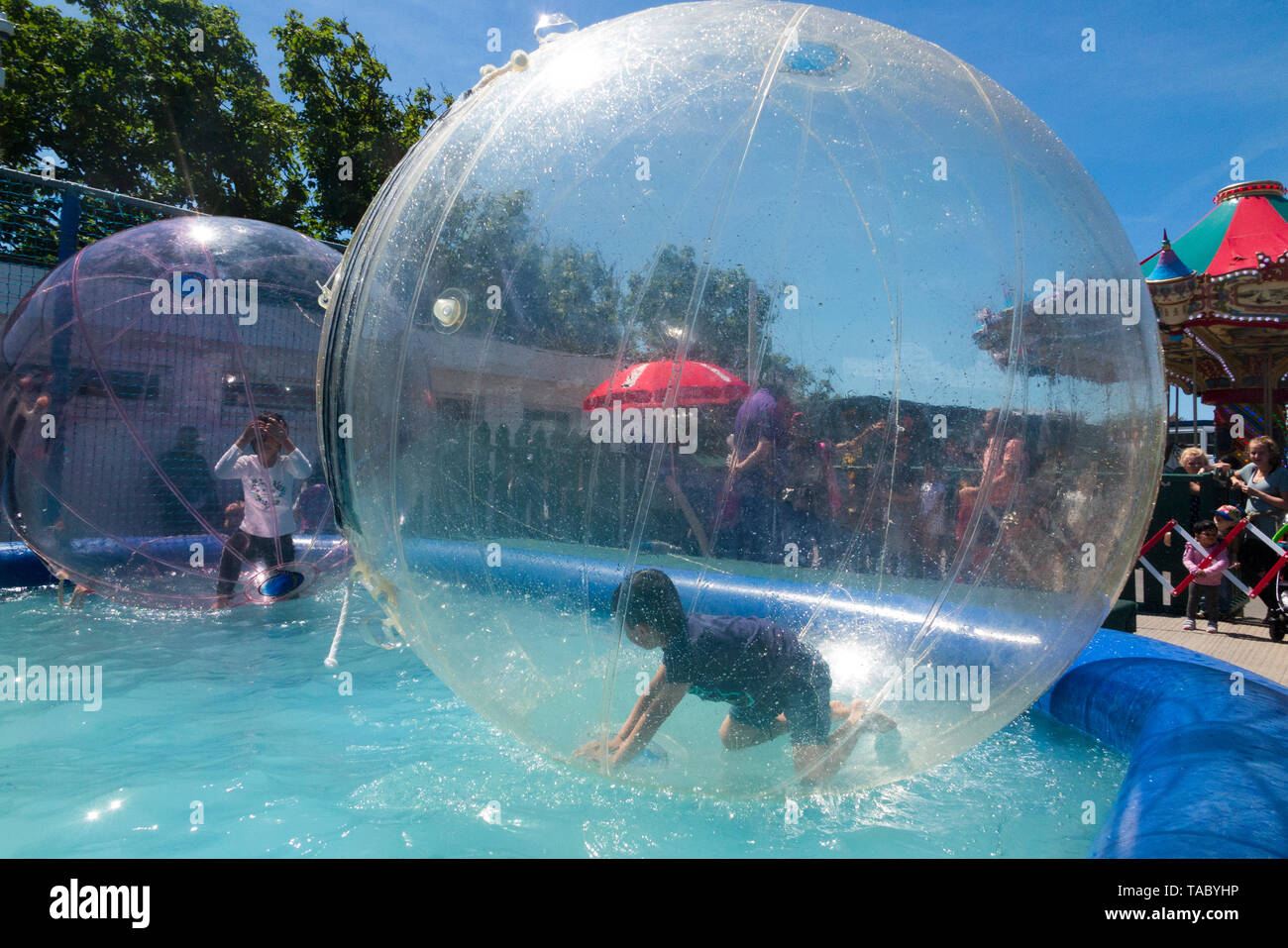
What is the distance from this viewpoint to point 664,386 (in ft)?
7.31

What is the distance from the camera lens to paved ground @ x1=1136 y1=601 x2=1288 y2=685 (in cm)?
522

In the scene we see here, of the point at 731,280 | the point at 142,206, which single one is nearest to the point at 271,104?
the point at 142,206

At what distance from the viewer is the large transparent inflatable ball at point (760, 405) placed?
226cm

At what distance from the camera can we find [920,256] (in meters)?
2.30

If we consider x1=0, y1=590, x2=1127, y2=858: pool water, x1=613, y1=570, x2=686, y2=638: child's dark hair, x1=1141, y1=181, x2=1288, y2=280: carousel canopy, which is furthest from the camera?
x1=1141, y1=181, x2=1288, y2=280: carousel canopy

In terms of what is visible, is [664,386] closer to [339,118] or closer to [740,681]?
[740,681]

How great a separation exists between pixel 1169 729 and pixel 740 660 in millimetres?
1802

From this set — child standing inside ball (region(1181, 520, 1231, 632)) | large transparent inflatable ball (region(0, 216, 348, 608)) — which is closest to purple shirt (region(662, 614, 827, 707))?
large transparent inflatable ball (region(0, 216, 348, 608))

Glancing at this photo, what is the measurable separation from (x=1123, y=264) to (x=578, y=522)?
202 centimetres

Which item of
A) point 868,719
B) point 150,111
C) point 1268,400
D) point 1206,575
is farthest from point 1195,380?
point 150,111

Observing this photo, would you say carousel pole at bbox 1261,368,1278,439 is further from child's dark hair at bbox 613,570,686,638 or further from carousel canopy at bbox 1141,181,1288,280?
child's dark hair at bbox 613,570,686,638

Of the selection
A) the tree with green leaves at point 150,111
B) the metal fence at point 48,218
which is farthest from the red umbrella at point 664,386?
the tree with green leaves at point 150,111

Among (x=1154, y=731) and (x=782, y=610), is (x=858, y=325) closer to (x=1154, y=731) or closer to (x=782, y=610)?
(x=782, y=610)
